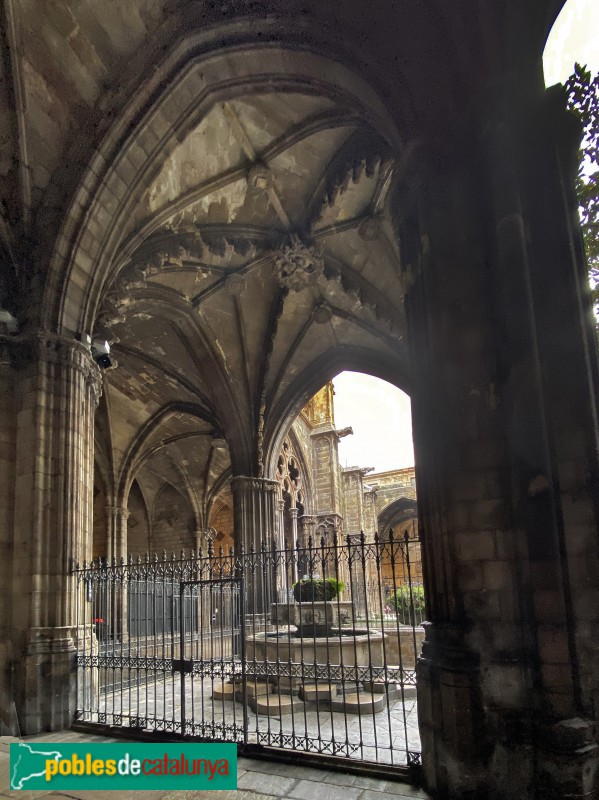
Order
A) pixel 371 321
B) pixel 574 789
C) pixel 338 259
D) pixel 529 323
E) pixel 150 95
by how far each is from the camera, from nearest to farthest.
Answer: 1. pixel 574 789
2. pixel 529 323
3. pixel 150 95
4. pixel 338 259
5. pixel 371 321

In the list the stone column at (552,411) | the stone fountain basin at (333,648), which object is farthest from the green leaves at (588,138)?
the stone fountain basin at (333,648)

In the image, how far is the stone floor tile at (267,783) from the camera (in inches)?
166

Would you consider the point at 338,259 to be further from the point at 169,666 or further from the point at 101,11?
the point at 169,666

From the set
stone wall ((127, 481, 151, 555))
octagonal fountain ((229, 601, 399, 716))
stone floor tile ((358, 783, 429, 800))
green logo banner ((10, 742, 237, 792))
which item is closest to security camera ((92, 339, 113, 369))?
octagonal fountain ((229, 601, 399, 716))

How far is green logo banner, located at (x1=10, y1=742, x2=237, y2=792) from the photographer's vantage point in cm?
453

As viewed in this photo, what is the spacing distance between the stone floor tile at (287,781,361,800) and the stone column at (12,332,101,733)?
330cm

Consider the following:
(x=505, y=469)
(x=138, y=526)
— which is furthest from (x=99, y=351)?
(x=138, y=526)

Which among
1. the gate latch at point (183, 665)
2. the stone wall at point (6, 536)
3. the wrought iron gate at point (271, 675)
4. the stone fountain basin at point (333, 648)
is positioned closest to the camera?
the wrought iron gate at point (271, 675)

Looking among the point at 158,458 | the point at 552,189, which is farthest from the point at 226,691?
the point at 158,458

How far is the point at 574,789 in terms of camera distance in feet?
11.3

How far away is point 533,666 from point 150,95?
271 inches

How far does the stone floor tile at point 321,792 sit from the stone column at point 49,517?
3.30 metres

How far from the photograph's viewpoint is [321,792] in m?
4.14

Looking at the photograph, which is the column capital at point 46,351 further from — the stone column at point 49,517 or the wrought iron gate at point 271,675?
the wrought iron gate at point 271,675
